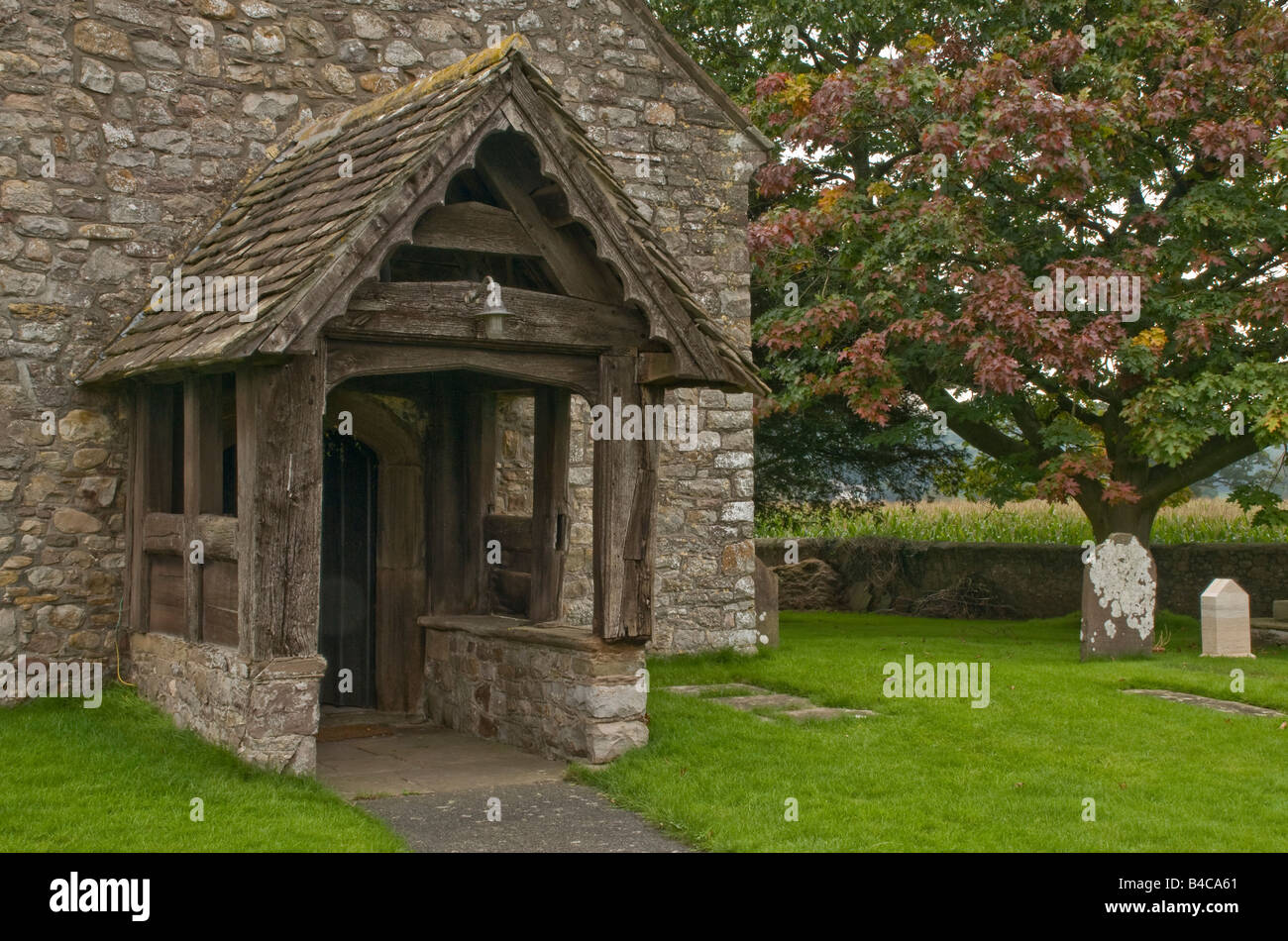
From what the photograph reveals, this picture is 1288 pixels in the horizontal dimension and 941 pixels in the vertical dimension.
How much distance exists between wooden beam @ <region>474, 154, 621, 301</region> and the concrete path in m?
A: 2.84

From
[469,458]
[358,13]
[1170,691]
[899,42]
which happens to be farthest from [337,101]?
[899,42]

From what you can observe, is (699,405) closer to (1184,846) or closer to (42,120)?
(42,120)

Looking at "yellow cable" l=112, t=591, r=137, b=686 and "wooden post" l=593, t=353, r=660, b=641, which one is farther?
"yellow cable" l=112, t=591, r=137, b=686

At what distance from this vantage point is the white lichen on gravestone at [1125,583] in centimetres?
1280

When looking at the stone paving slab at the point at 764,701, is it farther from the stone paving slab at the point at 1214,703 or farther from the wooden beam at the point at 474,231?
the wooden beam at the point at 474,231

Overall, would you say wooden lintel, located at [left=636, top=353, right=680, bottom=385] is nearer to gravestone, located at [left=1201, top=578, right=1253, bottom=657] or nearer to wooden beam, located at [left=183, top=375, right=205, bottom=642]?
wooden beam, located at [left=183, top=375, right=205, bottom=642]

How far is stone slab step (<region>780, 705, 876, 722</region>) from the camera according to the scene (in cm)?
992

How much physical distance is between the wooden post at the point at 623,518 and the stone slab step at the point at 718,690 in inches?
95.9

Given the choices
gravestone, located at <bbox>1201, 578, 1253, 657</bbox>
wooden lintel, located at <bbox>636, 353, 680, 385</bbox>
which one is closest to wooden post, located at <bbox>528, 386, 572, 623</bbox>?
wooden lintel, located at <bbox>636, 353, 680, 385</bbox>

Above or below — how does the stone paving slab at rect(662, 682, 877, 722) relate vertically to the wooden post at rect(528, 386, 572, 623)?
below

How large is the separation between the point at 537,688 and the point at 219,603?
2031mm

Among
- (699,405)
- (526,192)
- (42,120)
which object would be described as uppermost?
(42,120)

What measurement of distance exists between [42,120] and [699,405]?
5.82 metres

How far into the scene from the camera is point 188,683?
8641 mm
